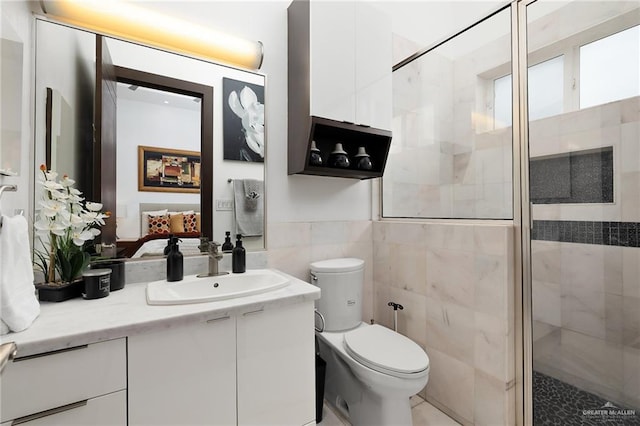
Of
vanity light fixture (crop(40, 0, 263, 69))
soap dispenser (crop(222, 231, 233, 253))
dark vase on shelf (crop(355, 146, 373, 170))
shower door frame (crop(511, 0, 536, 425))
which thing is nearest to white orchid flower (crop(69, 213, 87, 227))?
soap dispenser (crop(222, 231, 233, 253))

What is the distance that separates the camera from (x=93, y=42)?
128 centimetres

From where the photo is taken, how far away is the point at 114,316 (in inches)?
36.2

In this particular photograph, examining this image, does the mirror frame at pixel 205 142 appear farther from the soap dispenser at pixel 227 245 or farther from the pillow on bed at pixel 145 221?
the pillow on bed at pixel 145 221

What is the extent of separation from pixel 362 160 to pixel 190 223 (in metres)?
1.04

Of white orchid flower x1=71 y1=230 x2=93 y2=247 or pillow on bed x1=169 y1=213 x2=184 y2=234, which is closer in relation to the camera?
white orchid flower x1=71 y1=230 x2=93 y2=247

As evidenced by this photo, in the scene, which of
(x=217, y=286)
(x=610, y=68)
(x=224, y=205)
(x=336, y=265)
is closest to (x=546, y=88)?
(x=610, y=68)

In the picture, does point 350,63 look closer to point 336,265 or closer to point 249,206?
point 249,206

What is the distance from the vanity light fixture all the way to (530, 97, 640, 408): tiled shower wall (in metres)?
1.52

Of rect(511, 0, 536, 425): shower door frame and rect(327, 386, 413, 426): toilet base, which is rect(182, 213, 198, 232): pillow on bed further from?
rect(511, 0, 536, 425): shower door frame

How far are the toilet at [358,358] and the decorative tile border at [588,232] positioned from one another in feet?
2.70

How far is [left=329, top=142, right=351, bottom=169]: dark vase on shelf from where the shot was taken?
1715mm

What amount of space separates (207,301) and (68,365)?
0.39 meters

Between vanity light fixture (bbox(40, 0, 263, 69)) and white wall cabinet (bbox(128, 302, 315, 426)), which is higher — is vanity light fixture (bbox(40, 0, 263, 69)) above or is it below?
above

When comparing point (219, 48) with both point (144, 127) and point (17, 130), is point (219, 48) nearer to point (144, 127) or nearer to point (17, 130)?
point (144, 127)
